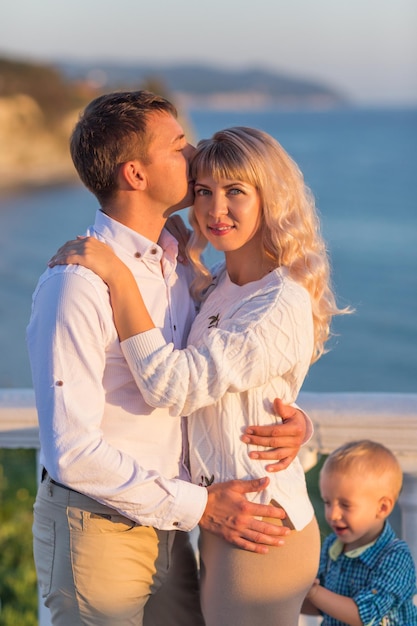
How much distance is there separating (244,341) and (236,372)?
7 centimetres

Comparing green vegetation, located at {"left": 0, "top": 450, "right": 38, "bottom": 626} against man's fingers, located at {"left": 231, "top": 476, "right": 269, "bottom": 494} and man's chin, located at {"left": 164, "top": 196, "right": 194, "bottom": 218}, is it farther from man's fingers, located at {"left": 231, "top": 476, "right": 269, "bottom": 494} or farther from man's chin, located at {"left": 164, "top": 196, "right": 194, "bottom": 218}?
man's chin, located at {"left": 164, "top": 196, "right": 194, "bottom": 218}

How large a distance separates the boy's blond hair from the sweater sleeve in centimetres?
40

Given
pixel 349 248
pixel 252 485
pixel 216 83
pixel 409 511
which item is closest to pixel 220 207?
pixel 252 485

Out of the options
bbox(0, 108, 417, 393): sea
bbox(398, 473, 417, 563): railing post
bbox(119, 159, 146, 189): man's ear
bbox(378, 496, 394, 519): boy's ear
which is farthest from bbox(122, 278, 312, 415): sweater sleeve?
bbox(0, 108, 417, 393): sea

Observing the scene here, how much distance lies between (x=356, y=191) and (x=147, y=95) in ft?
127

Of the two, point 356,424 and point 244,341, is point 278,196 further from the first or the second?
point 356,424

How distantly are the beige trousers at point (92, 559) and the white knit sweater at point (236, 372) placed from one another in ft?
0.66

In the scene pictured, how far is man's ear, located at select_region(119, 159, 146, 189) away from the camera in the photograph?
6.95ft

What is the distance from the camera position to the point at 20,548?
4594 mm

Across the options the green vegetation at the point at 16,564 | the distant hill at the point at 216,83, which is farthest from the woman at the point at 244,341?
the distant hill at the point at 216,83

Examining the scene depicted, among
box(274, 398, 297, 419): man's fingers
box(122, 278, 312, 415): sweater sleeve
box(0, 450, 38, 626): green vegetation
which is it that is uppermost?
box(122, 278, 312, 415): sweater sleeve

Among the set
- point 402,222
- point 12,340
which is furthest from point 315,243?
point 402,222

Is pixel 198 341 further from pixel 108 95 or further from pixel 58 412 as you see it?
pixel 108 95

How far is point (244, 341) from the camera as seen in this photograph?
78.5 inches
